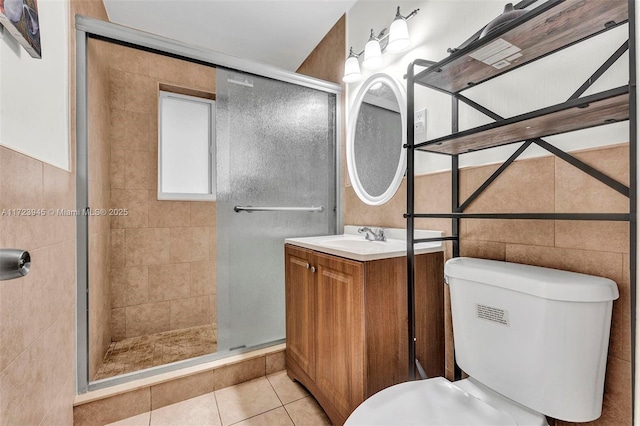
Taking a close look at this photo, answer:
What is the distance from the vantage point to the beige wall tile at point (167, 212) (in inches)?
89.1

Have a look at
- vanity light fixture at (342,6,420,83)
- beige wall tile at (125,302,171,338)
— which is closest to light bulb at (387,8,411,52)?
vanity light fixture at (342,6,420,83)

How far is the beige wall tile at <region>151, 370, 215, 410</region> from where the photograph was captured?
1.47 metres

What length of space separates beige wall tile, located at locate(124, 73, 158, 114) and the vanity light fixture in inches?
61.1

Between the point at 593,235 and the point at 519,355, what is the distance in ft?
1.40

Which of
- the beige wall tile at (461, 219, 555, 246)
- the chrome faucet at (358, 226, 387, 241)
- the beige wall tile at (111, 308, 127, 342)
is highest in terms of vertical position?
the beige wall tile at (461, 219, 555, 246)

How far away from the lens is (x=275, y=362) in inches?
69.5

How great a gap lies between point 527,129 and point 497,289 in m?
0.50

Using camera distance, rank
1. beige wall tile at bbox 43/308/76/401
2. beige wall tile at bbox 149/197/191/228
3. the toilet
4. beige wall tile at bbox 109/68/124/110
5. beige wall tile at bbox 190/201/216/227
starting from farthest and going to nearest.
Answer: beige wall tile at bbox 190/201/216/227 < beige wall tile at bbox 149/197/191/228 < beige wall tile at bbox 109/68/124/110 < beige wall tile at bbox 43/308/76/401 < the toilet

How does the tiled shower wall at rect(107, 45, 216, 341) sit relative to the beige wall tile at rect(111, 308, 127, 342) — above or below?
above

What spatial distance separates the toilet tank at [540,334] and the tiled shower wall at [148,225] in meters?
2.11

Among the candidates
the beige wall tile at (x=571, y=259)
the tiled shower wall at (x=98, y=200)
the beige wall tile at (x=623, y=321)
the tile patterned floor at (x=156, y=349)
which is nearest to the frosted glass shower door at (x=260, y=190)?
the tile patterned floor at (x=156, y=349)

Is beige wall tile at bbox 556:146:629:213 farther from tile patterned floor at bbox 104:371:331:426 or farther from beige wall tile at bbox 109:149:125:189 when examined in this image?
beige wall tile at bbox 109:149:125:189

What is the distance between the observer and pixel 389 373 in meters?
1.14

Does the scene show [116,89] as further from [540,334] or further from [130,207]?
[540,334]
